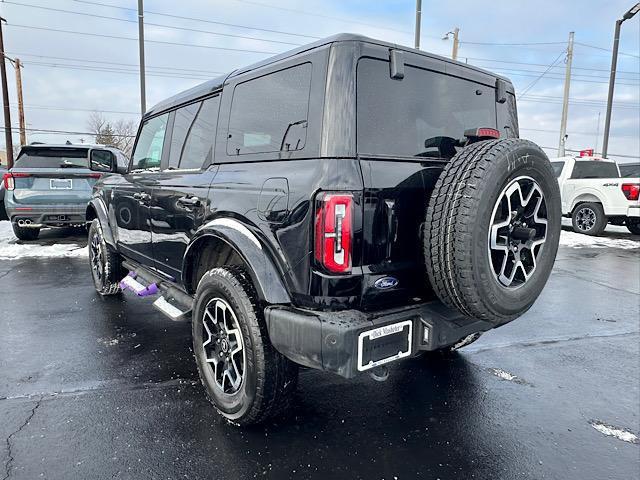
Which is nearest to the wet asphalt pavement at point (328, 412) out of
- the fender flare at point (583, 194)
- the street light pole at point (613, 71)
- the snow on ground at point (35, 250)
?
the snow on ground at point (35, 250)

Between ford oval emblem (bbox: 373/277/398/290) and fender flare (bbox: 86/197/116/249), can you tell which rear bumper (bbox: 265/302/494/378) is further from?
fender flare (bbox: 86/197/116/249)

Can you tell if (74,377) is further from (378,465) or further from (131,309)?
(378,465)

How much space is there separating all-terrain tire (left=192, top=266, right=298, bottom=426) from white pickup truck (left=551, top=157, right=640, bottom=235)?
11.1 metres

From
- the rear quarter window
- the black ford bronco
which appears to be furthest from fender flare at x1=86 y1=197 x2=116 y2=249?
the rear quarter window

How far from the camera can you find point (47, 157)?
827 centimetres

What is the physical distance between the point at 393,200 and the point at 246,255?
804 mm

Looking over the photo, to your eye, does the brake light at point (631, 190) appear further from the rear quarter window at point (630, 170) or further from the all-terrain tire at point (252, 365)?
the all-terrain tire at point (252, 365)

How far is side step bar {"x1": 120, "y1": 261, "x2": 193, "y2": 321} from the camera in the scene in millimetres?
3191

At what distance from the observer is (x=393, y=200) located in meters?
2.21

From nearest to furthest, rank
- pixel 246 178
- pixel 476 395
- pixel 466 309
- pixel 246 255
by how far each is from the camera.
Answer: pixel 466 309
pixel 246 255
pixel 246 178
pixel 476 395

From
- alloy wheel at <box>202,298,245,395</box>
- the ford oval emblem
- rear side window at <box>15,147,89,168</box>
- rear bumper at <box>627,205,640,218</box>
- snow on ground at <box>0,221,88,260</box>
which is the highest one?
rear side window at <box>15,147,89,168</box>

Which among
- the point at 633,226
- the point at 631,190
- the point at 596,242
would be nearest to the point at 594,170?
the point at 631,190

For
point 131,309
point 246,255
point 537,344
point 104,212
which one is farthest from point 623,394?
point 104,212

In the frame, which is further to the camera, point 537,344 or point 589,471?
point 537,344
